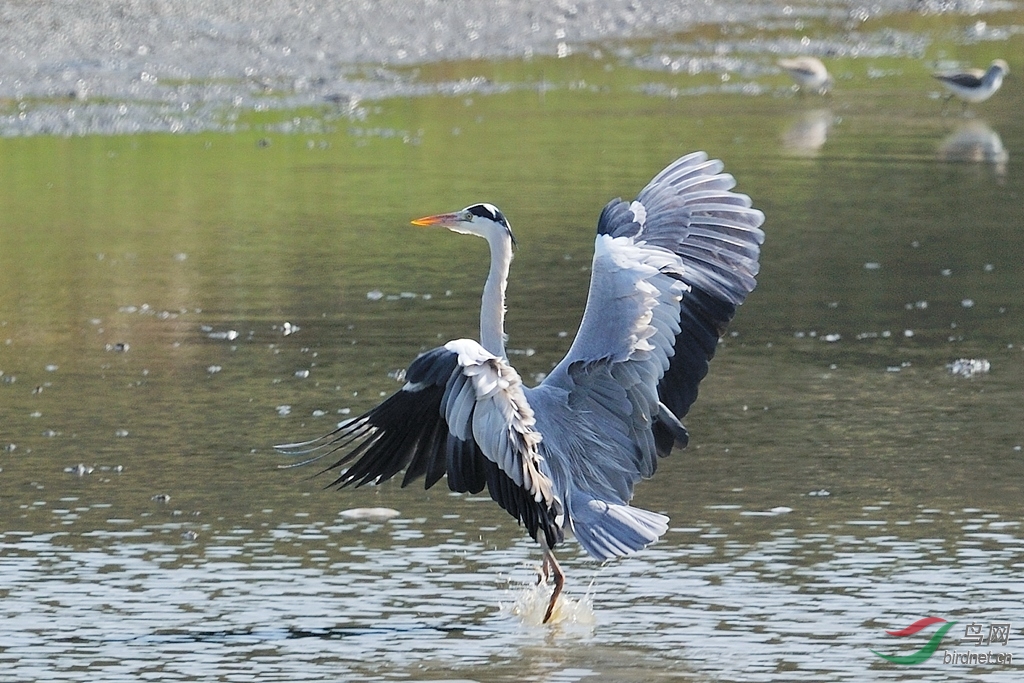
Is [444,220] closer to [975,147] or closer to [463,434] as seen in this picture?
[463,434]

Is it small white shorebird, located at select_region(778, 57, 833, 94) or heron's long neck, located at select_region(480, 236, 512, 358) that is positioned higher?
small white shorebird, located at select_region(778, 57, 833, 94)

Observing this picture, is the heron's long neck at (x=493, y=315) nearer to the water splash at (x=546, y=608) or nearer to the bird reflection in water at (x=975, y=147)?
the water splash at (x=546, y=608)

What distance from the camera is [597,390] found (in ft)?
21.6

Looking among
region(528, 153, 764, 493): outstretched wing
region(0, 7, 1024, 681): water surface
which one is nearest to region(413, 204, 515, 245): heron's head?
region(528, 153, 764, 493): outstretched wing

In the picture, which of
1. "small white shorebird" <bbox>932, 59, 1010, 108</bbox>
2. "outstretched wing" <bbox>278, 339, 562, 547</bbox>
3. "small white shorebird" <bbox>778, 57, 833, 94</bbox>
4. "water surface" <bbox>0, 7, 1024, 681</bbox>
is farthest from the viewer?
"small white shorebird" <bbox>778, 57, 833, 94</bbox>

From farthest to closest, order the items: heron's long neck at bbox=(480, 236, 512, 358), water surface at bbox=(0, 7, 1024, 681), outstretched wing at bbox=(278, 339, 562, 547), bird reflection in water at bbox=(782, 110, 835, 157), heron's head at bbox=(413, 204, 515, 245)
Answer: bird reflection in water at bbox=(782, 110, 835, 157)
heron's head at bbox=(413, 204, 515, 245)
heron's long neck at bbox=(480, 236, 512, 358)
water surface at bbox=(0, 7, 1024, 681)
outstretched wing at bbox=(278, 339, 562, 547)

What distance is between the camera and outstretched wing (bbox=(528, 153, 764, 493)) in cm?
651

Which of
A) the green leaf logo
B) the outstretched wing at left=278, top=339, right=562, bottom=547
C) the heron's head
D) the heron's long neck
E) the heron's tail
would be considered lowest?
the green leaf logo

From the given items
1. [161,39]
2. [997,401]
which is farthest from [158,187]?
[997,401]

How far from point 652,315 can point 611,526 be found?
79cm

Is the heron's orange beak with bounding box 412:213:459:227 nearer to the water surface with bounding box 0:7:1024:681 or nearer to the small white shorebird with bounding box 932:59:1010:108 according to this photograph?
the water surface with bounding box 0:7:1024:681

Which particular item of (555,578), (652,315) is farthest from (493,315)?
(555,578)

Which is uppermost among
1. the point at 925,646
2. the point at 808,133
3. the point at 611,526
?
the point at 808,133

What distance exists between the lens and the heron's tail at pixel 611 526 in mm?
6102
